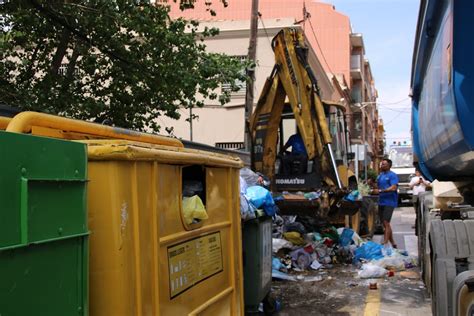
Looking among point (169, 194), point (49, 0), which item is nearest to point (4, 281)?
point (169, 194)

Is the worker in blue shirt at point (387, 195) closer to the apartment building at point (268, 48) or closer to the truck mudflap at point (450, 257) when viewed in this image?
the apartment building at point (268, 48)

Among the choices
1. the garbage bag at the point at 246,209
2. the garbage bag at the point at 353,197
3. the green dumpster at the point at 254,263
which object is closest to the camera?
the garbage bag at the point at 246,209

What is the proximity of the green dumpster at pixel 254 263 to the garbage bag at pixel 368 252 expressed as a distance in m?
3.95

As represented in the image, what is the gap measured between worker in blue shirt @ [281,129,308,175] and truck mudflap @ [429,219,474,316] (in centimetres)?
564

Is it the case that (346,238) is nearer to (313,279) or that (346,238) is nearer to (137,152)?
(313,279)

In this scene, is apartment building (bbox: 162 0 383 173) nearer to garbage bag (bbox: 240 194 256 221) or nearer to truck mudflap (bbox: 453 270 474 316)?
garbage bag (bbox: 240 194 256 221)

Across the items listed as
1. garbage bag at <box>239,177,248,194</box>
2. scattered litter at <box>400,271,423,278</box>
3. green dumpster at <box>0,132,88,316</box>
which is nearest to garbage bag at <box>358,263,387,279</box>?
scattered litter at <box>400,271,423,278</box>

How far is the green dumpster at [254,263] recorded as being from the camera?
18.7 feet

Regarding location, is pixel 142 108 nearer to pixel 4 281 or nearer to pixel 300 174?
pixel 300 174

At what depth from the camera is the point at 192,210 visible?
331 cm

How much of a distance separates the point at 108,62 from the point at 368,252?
633 cm

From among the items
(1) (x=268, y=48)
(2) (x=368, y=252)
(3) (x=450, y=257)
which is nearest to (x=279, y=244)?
(2) (x=368, y=252)

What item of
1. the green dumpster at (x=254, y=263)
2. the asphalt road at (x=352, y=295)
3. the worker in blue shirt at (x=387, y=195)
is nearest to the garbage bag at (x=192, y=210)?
the green dumpster at (x=254, y=263)

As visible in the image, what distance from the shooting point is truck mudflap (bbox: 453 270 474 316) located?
3439 mm
